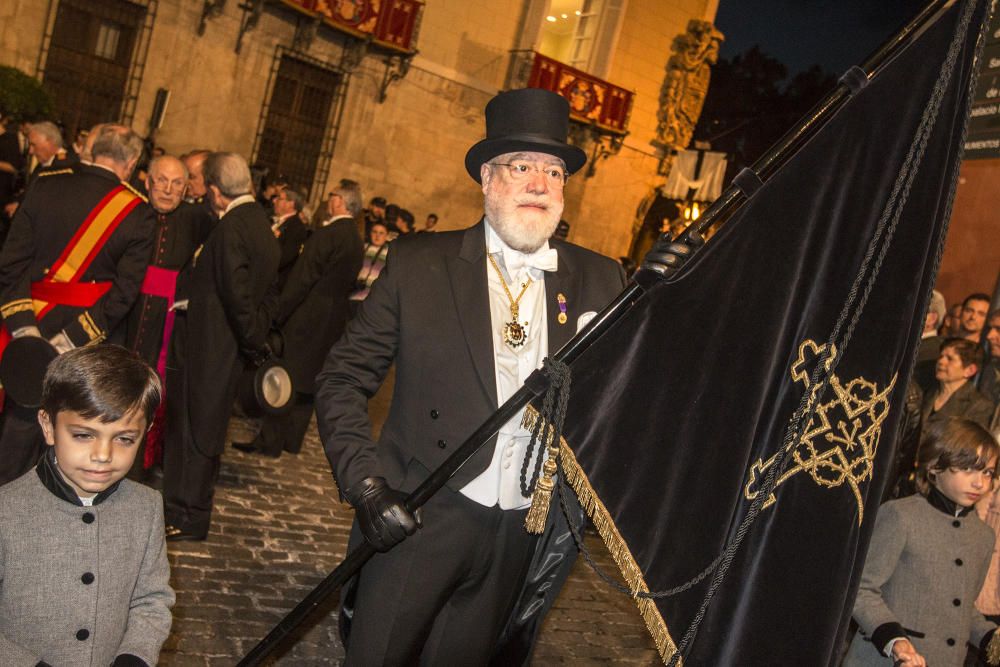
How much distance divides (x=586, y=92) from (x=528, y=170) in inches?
848

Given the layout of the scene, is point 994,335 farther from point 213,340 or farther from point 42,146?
point 42,146

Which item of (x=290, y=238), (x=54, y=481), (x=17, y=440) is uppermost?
(x=290, y=238)

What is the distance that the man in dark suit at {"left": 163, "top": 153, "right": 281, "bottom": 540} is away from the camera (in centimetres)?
587

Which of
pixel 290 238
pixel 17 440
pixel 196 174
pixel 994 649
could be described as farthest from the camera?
pixel 290 238

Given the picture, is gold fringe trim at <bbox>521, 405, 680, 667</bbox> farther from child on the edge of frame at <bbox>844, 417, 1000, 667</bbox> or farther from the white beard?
child on the edge of frame at <bbox>844, 417, 1000, 667</bbox>

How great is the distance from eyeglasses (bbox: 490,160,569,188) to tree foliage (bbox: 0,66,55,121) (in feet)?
35.5

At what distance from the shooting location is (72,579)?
2473mm

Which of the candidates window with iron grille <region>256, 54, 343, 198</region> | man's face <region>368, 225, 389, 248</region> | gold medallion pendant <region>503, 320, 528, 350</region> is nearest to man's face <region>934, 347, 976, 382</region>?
gold medallion pendant <region>503, 320, 528, 350</region>

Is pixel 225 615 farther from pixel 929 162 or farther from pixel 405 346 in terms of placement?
pixel 929 162

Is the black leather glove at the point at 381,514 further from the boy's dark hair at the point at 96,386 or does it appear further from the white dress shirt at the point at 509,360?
the boy's dark hair at the point at 96,386

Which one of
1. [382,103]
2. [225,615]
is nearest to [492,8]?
[382,103]

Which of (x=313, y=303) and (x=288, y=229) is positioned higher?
(x=288, y=229)

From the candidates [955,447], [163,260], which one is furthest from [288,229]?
[955,447]

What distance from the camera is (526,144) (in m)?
3.21
